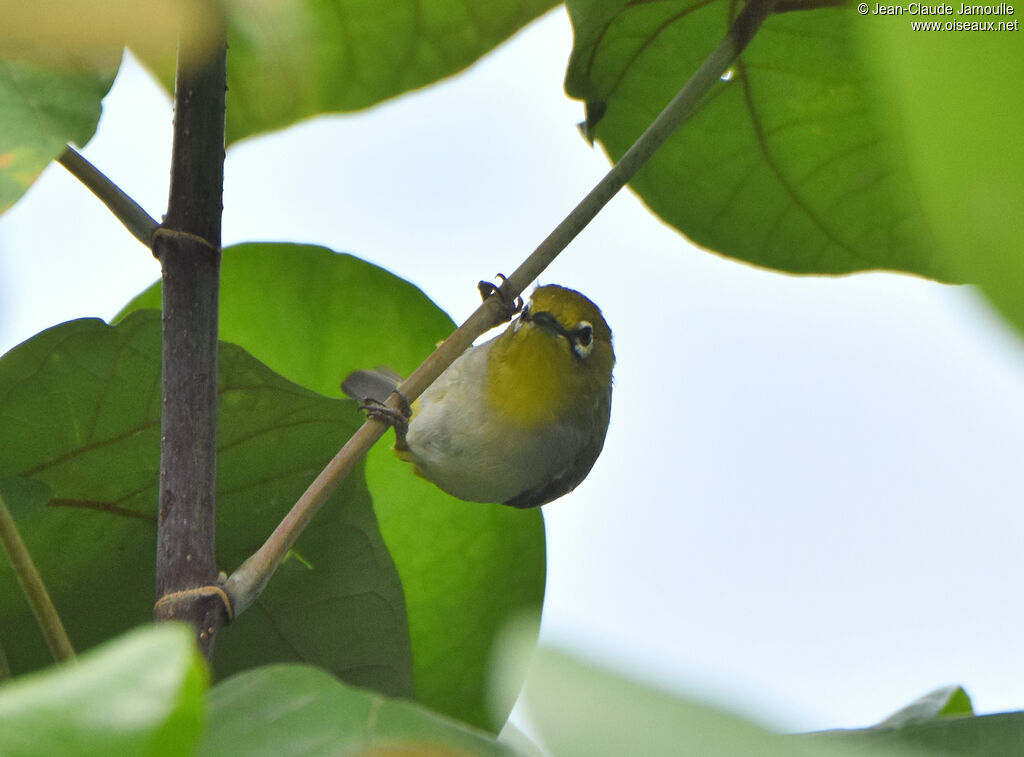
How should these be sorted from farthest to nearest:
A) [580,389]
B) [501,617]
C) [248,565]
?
[580,389], [501,617], [248,565]

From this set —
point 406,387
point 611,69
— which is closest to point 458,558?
point 406,387

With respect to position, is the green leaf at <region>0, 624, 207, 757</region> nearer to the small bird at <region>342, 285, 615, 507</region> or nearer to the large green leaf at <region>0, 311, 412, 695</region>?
the large green leaf at <region>0, 311, 412, 695</region>

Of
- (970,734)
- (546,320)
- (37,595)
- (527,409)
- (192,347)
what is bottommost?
(37,595)

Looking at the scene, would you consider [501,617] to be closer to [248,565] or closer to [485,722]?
[485,722]

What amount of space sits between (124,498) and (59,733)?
1.70 ft

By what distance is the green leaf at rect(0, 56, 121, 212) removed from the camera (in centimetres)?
53

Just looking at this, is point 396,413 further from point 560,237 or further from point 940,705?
point 940,705

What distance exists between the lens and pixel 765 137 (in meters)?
0.96

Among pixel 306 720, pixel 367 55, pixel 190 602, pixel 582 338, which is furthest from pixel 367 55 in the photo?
pixel 582 338

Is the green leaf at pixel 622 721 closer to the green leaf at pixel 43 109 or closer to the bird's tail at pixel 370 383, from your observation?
the green leaf at pixel 43 109

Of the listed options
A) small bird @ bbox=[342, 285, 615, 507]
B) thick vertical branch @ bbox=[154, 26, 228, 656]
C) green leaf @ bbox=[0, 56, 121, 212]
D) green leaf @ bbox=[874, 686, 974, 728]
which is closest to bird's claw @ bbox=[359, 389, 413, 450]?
small bird @ bbox=[342, 285, 615, 507]

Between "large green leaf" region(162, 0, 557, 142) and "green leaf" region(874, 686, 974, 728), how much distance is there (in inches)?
24.1

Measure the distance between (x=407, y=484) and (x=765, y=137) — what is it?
0.44 meters

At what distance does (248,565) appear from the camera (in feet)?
1.96
